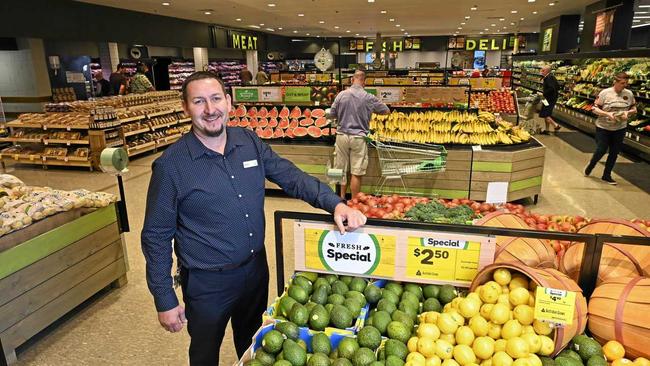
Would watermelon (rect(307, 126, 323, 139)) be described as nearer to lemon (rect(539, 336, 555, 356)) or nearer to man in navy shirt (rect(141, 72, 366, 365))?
man in navy shirt (rect(141, 72, 366, 365))

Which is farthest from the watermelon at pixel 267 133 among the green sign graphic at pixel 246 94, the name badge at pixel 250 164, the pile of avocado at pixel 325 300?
the pile of avocado at pixel 325 300

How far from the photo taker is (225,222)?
80.4 inches

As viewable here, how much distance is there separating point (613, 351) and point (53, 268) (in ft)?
11.6

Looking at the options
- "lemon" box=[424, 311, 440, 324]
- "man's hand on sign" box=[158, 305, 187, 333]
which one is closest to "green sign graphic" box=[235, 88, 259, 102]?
"man's hand on sign" box=[158, 305, 187, 333]

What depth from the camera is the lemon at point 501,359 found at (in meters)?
1.50

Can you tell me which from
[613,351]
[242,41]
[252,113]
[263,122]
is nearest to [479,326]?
[613,351]

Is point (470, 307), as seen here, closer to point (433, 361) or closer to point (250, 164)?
point (433, 361)

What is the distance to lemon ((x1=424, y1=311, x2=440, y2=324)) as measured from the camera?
1758mm

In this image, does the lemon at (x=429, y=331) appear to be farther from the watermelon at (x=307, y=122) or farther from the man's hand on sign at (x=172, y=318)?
the watermelon at (x=307, y=122)

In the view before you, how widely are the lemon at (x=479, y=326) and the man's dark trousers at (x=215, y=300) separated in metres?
1.09

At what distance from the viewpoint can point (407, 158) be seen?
5855 millimetres

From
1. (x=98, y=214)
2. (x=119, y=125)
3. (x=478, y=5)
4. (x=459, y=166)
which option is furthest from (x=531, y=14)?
(x=98, y=214)

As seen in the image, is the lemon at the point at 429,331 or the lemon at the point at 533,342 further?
the lemon at the point at 429,331

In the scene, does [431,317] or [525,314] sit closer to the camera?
[525,314]
